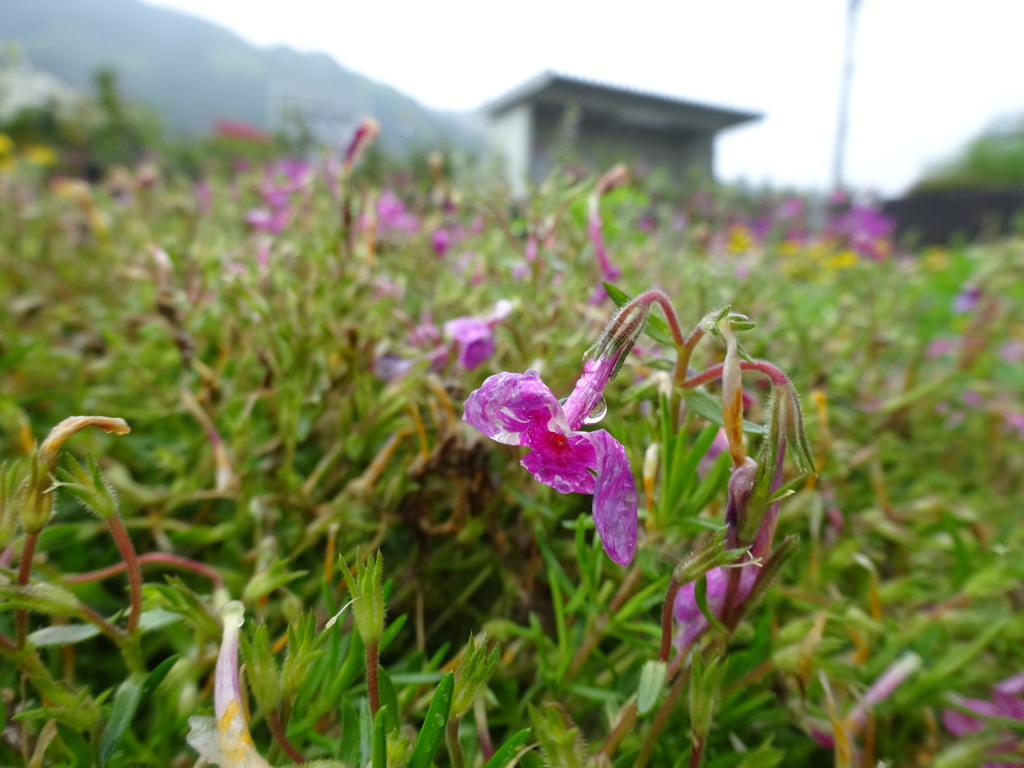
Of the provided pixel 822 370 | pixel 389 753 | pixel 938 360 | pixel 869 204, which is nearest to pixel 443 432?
pixel 389 753

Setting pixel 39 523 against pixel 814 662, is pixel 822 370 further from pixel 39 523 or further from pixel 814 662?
pixel 39 523

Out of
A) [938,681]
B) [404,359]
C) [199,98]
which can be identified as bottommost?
[938,681]

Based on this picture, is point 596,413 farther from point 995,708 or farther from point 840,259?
point 840,259

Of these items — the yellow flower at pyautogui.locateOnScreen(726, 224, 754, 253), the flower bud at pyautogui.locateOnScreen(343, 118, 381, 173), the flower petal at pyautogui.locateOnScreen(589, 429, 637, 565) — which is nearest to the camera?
the flower petal at pyautogui.locateOnScreen(589, 429, 637, 565)

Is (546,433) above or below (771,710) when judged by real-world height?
above

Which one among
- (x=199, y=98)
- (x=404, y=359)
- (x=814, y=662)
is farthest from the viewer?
(x=199, y=98)

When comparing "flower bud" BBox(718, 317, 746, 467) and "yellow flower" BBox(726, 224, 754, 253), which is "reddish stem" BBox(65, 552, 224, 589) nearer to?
"flower bud" BBox(718, 317, 746, 467)

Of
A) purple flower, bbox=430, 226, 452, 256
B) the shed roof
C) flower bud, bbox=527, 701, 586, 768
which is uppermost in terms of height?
the shed roof

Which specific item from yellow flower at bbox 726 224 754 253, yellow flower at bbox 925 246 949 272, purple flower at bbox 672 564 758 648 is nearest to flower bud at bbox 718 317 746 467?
purple flower at bbox 672 564 758 648
